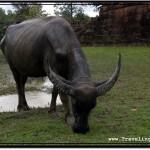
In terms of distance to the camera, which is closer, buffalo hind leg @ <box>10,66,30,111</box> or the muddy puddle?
buffalo hind leg @ <box>10,66,30,111</box>

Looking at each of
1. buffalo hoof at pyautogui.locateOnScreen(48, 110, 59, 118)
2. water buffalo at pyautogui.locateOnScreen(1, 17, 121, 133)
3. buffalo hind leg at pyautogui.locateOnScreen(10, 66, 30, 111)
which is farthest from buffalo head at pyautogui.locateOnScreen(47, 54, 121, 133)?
buffalo hind leg at pyautogui.locateOnScreen(10, 66, 30, 111)

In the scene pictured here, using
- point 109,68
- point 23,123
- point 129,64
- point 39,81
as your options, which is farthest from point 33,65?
point 129,64

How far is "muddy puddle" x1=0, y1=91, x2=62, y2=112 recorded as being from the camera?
26.8 ft

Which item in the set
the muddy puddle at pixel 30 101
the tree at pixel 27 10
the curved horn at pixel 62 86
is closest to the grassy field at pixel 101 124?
the muddy puddle at pixel 30 101

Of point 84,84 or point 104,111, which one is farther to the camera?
point 104,111

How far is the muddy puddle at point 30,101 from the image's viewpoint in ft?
26.8

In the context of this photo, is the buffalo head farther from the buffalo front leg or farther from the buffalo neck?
the buffalo front leg

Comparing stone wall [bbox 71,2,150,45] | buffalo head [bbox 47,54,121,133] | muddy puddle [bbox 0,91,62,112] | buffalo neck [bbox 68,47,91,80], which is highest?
buffalo neck [bbox 68,47,91,80]

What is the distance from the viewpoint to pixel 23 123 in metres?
6.54

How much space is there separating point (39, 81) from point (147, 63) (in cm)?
481

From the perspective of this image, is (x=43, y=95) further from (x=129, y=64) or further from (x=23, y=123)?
(x=129, y=64)

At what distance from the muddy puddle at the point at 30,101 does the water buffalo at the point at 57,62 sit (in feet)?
1.24

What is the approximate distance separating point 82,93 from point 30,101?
3615 millimetres

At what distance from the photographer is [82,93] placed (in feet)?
17.6
